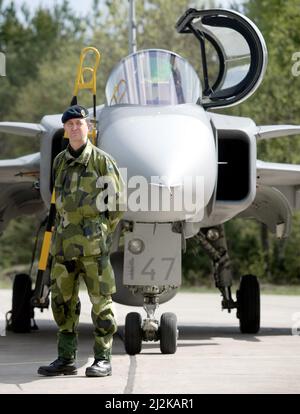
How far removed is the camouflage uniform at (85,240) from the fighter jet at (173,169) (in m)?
0.28

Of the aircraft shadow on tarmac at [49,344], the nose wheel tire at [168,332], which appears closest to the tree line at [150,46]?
the aircraft shadow on tarmac at [49,344]

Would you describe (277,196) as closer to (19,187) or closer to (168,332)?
(19,187)

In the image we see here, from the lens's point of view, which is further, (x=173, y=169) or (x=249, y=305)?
(x=249, y=305)

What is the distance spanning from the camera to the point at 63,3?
66.2 m

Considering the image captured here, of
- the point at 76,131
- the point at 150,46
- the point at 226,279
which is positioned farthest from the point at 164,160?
the point at 150,46

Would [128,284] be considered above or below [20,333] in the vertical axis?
above

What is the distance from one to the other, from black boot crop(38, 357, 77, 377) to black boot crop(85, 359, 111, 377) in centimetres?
20

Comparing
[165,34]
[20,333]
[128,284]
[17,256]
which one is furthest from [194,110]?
[17,256]

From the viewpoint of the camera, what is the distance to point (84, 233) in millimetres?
7859

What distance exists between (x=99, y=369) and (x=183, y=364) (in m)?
1.04


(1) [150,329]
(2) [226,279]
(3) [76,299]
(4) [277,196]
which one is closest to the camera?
(3) [76,299]

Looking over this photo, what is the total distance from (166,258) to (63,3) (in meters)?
58.5

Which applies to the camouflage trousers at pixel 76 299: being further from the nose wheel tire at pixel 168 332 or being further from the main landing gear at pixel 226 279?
the main landing gear at pixel 226 279

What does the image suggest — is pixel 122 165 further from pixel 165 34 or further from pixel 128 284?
pixel 165 34
